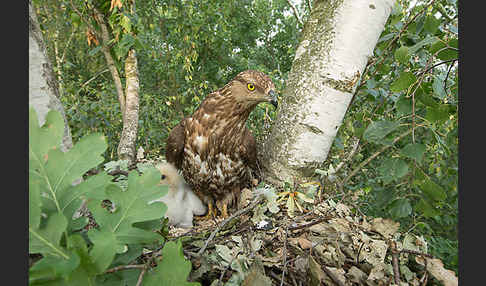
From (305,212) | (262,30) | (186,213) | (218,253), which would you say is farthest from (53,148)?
(262,30)

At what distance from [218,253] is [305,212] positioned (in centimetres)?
58

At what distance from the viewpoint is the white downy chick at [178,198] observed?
1.96m

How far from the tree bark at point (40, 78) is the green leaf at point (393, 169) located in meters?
1.12

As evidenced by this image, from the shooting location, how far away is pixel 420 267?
3.24 ft

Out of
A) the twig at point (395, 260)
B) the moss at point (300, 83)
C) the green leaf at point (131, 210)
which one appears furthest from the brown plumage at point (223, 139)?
the green leaf at point (131, 210)

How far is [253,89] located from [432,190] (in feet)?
3.53

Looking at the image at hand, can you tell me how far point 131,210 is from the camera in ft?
1.90

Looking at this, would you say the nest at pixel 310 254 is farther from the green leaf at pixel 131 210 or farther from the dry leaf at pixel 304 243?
the green leaf at pixel 131 210

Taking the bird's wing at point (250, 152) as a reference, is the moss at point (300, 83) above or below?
above

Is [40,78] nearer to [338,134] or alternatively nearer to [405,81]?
[405,81]

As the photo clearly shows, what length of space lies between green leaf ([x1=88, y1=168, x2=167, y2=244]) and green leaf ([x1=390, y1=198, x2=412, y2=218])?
1002 mm

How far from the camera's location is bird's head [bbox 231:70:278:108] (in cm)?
172

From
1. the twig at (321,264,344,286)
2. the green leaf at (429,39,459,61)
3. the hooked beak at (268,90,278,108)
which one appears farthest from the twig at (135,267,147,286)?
the hooked beak at (268,90,278,108)

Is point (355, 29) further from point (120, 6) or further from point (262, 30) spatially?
point (262, 30)
